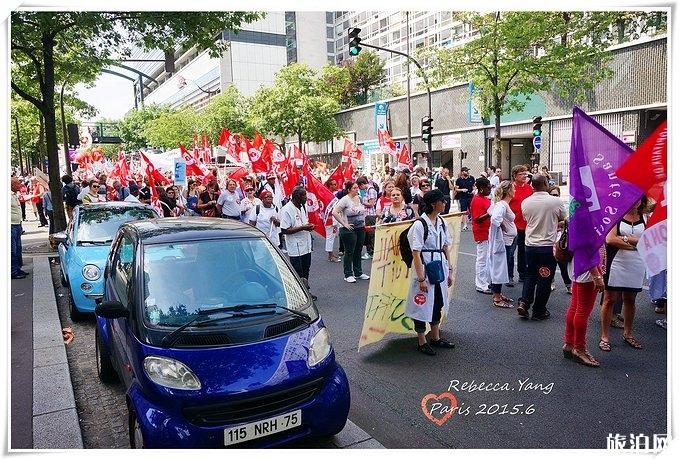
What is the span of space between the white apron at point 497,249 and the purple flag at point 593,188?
112 inches

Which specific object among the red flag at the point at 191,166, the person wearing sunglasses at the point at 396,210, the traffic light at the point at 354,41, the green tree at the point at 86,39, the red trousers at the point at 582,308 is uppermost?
the traffic light at the point at 354,41

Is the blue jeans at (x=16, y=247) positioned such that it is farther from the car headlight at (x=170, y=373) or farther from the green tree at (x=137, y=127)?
the green tree at (x=137, y=127)

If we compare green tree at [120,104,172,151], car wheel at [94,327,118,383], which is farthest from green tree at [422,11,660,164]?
green tree at [120,104,172,151]

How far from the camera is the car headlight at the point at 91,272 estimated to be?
6.48 metres

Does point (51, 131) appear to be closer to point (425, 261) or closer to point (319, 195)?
point (319, 195)

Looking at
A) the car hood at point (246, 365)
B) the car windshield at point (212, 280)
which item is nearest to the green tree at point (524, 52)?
the car windshield at point (212, 280)

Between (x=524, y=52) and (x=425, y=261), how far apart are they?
16.5 metres

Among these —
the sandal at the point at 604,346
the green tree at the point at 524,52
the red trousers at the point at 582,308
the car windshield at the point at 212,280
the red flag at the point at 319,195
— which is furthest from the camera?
the green tree at the point at 524,52

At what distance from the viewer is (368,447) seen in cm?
360

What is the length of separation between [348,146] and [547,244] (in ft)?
39.1

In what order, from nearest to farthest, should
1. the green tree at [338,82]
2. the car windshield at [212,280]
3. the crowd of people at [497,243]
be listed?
the car windshield at [212,280]
the crowd of people at [497,243]
the green tree at [338,82]

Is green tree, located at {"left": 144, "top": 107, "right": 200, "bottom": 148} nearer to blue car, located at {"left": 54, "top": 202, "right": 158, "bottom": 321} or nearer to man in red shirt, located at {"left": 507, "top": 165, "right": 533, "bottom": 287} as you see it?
blue car, located at {"left": 54, "top": 202, "right": 158, "bottom": 321}

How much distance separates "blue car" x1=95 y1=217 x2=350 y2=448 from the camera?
311cm

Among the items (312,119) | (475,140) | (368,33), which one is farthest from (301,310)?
(368,33)
